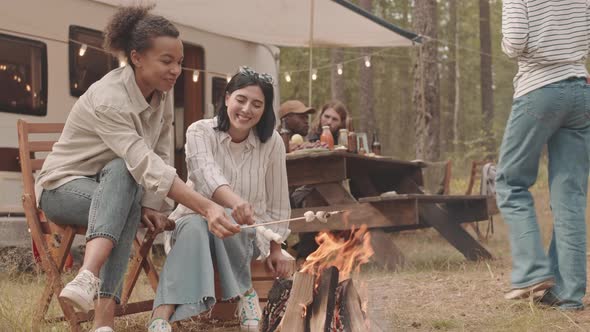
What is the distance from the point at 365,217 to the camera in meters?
5.96

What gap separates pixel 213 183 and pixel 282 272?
0.57m

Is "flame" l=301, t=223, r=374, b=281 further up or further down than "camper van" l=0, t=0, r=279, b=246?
further down

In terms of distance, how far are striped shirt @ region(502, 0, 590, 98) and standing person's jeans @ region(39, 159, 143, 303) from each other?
1.98m

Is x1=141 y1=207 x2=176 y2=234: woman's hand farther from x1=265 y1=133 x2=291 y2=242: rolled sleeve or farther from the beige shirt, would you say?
x1=265 y1=133 x2=291 y2=242: rolled sleeve

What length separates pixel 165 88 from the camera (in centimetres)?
324

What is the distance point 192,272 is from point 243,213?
0.30 m

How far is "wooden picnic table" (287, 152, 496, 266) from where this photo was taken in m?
5.84

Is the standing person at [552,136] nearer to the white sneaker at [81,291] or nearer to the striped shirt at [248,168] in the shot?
the striped shirt at [248,168]

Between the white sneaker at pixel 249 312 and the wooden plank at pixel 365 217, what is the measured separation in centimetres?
232

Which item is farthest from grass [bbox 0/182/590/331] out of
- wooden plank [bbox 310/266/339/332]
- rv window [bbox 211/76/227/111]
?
rv window [bbox 211/76/227/111]

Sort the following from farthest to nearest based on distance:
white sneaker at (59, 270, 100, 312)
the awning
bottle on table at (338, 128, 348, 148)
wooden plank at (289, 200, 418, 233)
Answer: the awning → bottle on table at (338, 128, 348, 148) → wooden plank at (289, 200, 418, 233) → white sneaker at (59, 270, 100, 312)

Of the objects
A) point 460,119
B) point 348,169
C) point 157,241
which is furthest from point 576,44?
point 460,119

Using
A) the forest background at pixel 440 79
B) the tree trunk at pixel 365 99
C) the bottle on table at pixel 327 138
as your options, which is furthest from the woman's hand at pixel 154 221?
the tree trunk at pixel 365 99

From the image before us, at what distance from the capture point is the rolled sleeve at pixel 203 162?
10.9 ft
